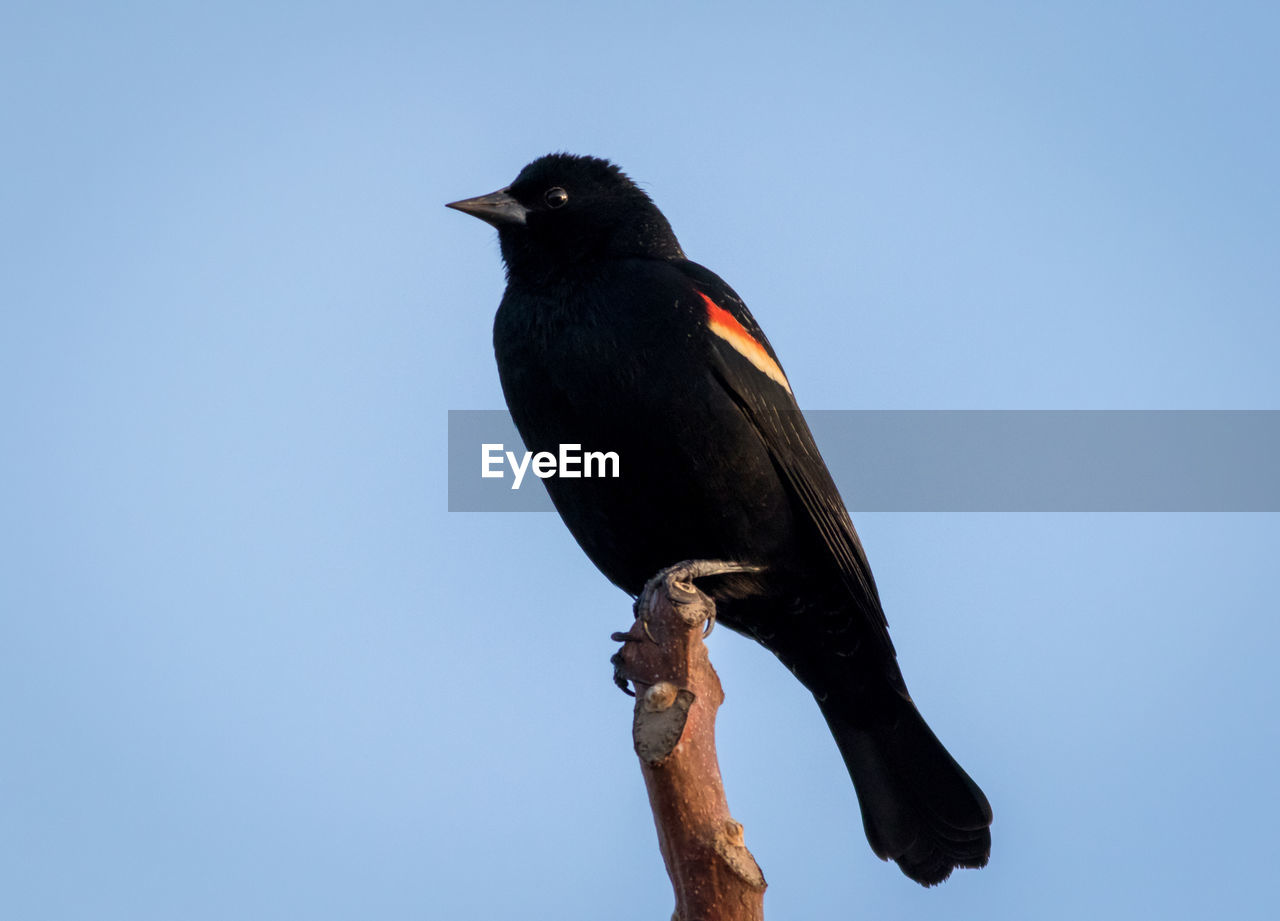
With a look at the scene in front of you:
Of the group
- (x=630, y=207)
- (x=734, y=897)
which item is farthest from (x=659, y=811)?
(x=630, y=207)

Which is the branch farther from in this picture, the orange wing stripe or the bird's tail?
the bird's tail

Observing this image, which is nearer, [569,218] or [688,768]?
[688,768]

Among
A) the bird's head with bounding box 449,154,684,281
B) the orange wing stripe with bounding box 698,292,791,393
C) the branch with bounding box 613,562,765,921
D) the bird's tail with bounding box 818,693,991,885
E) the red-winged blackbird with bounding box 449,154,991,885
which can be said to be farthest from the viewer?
the bird's head with bounding box 449,154,684,281

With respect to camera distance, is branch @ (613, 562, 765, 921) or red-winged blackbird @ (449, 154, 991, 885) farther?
red-winged blackbird @ (449, 154, 991, 885)

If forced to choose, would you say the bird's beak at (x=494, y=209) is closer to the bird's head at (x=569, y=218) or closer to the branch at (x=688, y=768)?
the bird's head at (x=569, y=218)

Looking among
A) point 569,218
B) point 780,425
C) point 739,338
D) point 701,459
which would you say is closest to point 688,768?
point 701,459

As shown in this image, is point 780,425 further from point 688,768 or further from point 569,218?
point 688,768

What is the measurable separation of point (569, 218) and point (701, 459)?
1.42m

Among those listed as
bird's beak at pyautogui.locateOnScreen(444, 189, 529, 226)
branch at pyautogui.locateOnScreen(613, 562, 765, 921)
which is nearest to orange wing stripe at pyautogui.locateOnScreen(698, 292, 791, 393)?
bird's beak at pyautogui.locateOnScreen(444, 189, 529, 226)

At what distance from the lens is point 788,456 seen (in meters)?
5.40

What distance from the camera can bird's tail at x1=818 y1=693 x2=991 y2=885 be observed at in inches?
217

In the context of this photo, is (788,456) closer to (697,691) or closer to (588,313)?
(588,313)

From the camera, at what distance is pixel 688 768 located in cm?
380

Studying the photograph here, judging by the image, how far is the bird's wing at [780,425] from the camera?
5.29 metres
